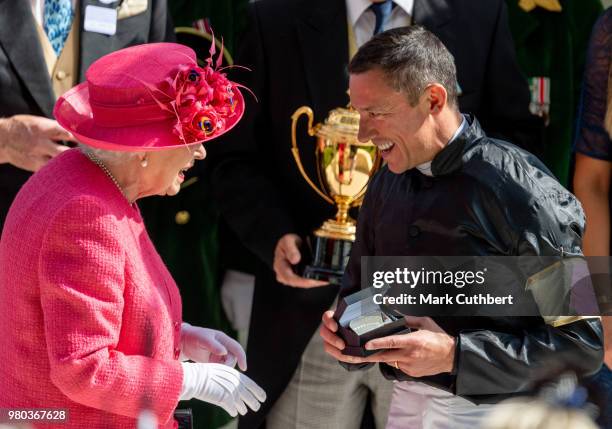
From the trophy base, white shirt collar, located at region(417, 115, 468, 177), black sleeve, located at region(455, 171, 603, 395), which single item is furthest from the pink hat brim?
the trophy base

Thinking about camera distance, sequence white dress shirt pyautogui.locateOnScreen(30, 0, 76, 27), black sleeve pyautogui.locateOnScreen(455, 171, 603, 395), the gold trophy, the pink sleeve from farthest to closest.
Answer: white dress shirt pyautogui.locateOnScreen(30, 0, 76, 27) → the gold trophy → black sleeve pyautogui.locateOnScreen(455, 171, 603, 395) → the pink sleeve

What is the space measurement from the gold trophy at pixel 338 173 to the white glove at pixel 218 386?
2.68 feet

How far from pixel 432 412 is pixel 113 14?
1.69 m

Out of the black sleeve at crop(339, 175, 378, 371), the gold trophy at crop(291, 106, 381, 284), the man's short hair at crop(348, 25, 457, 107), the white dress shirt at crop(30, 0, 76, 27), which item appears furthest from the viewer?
the white dress shirt at crop(30, 0, 76, 27)

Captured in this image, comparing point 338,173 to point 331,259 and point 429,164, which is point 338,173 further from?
point 429,164

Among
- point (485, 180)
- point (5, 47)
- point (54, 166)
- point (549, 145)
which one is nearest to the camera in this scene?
point (54, 166)

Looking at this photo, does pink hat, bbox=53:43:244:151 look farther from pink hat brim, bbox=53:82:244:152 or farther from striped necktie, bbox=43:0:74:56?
striped necktie, bbox=43:0:74:56

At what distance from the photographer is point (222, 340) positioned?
8.55 feet

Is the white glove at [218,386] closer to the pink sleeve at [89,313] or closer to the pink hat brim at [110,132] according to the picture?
the pink sleeve at [89,313]

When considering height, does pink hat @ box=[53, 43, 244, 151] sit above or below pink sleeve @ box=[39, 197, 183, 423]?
above

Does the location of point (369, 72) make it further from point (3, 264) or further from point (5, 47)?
point (5, 47)

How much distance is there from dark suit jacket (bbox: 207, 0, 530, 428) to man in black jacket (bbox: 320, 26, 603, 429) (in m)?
0.71

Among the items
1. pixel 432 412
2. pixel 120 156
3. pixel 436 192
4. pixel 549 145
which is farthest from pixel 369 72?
pixel 549 145

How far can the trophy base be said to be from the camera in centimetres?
313
